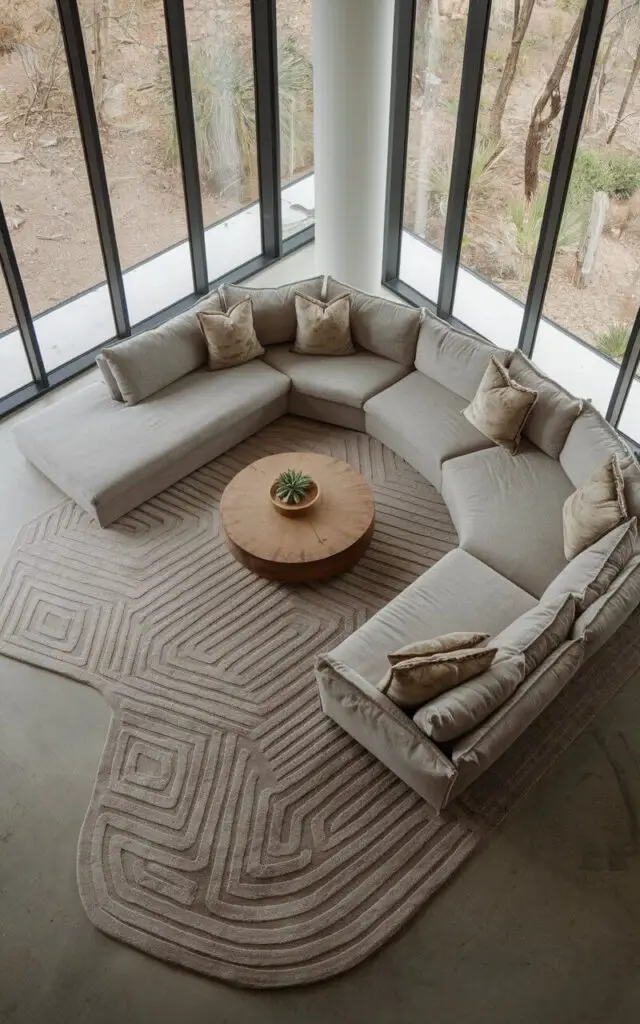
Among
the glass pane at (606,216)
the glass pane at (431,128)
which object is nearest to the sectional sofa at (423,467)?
the glass pane at (606,216)

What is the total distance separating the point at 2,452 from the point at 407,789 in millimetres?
3784

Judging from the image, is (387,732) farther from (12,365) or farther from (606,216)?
(12,365)

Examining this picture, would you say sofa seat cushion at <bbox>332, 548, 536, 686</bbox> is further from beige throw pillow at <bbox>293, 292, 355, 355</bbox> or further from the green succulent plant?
beige throw pillow at <bbox>293, 292, 355, 355</bbox>

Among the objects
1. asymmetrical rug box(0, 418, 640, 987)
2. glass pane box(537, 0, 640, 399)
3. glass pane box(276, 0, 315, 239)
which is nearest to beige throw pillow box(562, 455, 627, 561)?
asymmetrical rug box(0, 418, 640, 987)

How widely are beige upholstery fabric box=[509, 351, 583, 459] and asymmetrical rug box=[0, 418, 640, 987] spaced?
2.60 feet

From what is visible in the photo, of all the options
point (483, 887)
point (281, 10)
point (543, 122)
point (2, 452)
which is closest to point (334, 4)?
point (281, 10)

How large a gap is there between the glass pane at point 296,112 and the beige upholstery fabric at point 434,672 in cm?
508

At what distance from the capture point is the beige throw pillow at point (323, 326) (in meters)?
6.16

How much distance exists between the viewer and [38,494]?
5.80 m

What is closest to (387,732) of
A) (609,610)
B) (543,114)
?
(609,610)

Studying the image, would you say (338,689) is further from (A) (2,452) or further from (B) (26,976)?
(A) (2,452)

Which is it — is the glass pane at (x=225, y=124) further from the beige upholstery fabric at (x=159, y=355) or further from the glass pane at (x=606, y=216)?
the glass pane at (x=606, y=216)

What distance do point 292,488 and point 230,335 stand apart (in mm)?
1591

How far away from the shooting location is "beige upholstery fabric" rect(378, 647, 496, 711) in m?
3.87
